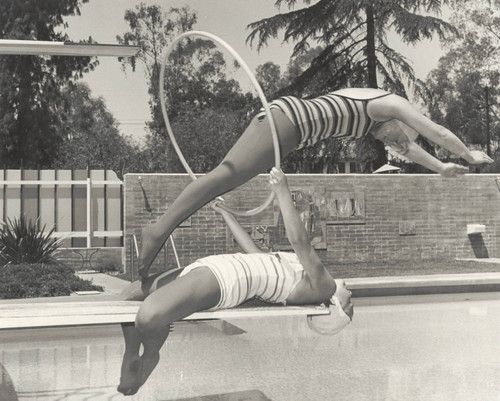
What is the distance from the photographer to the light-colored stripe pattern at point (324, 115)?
3.53 meters

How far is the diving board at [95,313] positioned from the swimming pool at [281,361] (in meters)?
2.00

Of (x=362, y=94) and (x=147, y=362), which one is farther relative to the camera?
(x=362, y=94)

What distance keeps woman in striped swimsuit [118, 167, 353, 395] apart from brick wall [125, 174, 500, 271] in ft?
37.8

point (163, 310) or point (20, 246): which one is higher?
point (20, 246)

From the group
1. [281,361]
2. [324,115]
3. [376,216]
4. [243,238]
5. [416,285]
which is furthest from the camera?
[376,216]

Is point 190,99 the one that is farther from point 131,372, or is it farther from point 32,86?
point 131,372

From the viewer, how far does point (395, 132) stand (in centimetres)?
373

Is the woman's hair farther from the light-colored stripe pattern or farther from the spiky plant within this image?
the spiky plant

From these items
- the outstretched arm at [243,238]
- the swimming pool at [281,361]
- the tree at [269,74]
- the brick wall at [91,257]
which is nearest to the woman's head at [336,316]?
the outstretched arm at [243,238]

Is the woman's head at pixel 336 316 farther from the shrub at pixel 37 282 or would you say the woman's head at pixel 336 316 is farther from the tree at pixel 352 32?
the tree at pixel 352 32

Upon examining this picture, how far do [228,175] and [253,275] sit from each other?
0.51 m

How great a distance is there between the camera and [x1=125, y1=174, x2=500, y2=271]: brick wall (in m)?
15.2

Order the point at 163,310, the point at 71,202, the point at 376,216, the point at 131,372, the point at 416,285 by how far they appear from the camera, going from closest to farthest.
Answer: the point at 163,310 < the point at 131,372 < the point at 416,285 < the point at 71,202 < the point at 376,216

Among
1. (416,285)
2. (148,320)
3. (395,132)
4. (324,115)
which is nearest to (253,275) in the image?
(148,320)
